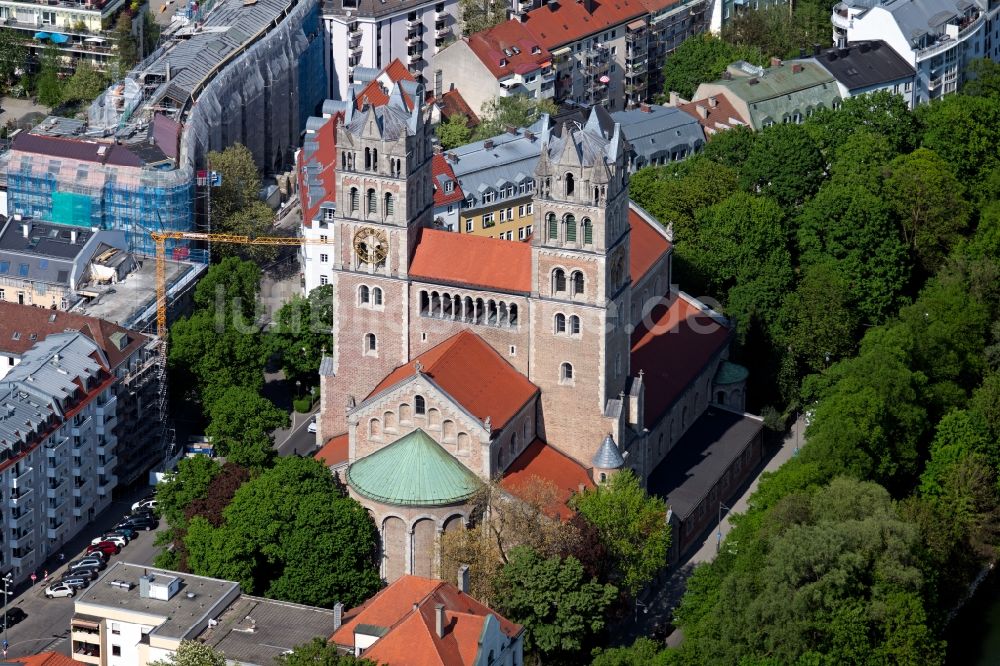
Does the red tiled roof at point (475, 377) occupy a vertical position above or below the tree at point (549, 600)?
above

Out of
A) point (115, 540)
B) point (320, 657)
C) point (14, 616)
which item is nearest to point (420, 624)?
point (320, 657)

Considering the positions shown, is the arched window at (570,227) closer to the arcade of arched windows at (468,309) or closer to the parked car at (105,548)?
the arcade of arched windows at (468,309)

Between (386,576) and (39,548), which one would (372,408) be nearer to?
(386,576)

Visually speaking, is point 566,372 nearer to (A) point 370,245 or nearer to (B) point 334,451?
(A) point 370,245

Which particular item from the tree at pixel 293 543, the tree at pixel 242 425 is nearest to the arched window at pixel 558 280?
the tree at pixel 293 543

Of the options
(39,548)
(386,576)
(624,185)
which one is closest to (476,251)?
(624,185)
